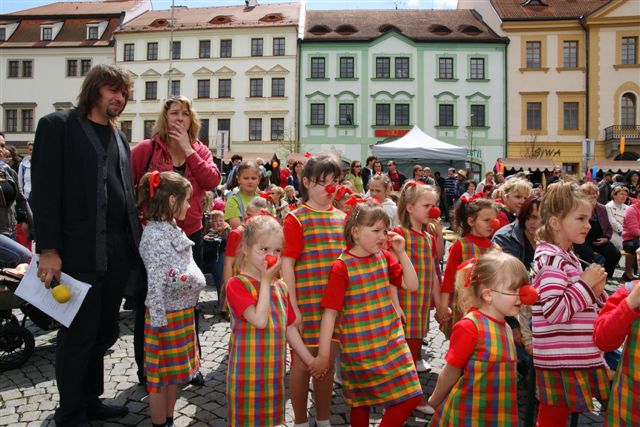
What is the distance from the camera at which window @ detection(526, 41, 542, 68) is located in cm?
3309

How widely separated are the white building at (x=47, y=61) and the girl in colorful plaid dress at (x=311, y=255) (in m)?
39.0

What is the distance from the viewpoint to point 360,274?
2.85 meters

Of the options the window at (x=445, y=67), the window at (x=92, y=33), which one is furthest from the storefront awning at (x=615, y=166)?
the window at (x=92, y=33)

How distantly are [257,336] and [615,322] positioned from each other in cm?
169

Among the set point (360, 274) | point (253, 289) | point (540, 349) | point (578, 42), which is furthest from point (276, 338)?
point (578, 42)

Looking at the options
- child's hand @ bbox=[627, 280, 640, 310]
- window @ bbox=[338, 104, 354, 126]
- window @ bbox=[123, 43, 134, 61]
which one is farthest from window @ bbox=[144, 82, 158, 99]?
child's hand @ bbox=[627, 280, 640, 310]

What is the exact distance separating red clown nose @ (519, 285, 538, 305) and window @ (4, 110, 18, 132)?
4314 cm

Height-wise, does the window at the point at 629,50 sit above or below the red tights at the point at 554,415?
above

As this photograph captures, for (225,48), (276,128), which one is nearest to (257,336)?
(276,128)

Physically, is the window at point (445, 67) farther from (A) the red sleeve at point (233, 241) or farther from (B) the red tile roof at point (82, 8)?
(A) the red sleeve at point (233, 241)

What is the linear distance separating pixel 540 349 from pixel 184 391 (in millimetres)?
2679

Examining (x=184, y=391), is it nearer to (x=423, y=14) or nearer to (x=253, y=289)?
(x=253, y=289)

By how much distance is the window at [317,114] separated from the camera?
34250 millimetres

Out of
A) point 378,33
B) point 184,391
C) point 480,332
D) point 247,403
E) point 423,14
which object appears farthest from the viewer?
point 423,14
